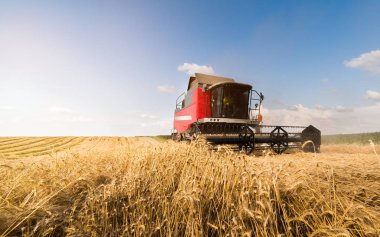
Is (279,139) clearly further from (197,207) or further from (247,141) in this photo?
(197,207)

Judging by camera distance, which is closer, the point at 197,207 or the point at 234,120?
the point at 197,207

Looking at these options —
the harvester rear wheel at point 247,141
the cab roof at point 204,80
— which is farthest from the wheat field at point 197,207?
the cab roof at point 204,80

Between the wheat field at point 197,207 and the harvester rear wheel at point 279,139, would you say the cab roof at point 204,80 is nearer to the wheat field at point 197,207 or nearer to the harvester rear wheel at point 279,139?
the harvester rear wheel at point 279,139

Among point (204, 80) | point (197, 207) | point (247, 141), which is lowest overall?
point (197, 207)

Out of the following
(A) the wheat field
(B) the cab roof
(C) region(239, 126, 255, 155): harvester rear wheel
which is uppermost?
(B) the cab roof

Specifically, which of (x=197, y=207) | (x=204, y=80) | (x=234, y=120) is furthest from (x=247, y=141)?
(x=197, y=207)

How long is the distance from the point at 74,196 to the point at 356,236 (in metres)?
3.55

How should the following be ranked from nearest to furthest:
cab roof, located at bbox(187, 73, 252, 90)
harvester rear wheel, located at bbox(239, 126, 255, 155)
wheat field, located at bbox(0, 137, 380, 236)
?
wheat field, located at bbox(0, 137, 380, 236) → harvester rear wheel, located at bbox(239, 126, 255, 155) → cab roof, located at bbox(187, 73, 252, 90)

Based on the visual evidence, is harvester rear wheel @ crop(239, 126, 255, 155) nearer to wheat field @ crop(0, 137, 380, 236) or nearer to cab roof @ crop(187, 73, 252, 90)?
cab roof @ crop(187, 73, 252, 90)

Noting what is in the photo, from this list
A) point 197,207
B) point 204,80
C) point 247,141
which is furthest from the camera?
point 204,80

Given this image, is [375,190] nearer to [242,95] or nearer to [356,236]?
[356,236]

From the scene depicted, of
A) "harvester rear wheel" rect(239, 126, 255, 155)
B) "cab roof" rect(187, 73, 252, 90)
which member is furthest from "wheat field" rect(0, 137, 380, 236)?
"cab roof" rect(187, 73, 252, 90)

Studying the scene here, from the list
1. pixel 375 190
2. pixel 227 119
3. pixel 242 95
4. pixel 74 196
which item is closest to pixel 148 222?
pixel 74 196

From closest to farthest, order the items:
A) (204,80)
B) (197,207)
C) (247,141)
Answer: (197,207) → (247,141) → (204,80)
